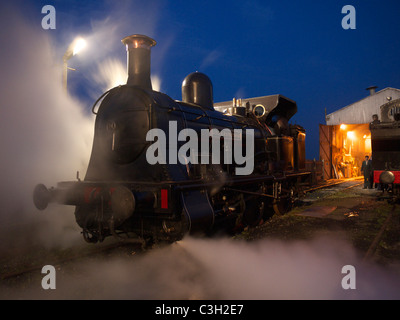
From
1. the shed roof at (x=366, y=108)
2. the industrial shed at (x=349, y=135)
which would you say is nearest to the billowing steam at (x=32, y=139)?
the industrial shed at (x=349, y=135)

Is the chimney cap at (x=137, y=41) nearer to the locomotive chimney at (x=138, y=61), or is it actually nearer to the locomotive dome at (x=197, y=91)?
the locomotive chimney at (x=138, y=61)

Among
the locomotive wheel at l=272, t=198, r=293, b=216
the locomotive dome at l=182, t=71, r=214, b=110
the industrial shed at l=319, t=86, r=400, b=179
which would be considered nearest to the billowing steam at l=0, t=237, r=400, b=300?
the locomotive wheel at l=272, t=198, r=293, b=216

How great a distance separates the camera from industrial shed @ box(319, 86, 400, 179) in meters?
21.0

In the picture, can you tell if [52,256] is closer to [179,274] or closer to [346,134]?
[179,274]

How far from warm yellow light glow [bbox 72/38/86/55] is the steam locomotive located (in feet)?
14.1

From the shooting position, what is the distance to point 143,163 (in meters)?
4.32

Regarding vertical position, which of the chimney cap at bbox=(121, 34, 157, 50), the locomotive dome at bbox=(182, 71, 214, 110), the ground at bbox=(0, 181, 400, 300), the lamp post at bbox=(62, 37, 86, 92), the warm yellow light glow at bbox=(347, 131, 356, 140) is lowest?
the ground at bbox=(0, 181, 400, 300)

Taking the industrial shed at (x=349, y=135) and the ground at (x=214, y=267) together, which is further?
the industrial shed at (x=349, y=135)

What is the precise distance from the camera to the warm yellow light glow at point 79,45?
852 centimetres

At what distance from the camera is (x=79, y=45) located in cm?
859

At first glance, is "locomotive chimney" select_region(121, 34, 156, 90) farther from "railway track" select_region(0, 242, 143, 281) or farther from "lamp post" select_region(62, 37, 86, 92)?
"lamp post" select_region(62, 37, 86, 92)

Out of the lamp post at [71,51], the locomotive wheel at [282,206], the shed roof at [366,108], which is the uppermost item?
the shed roof at [366,108]

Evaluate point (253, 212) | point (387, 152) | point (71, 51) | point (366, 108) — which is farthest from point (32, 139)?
point (366, 108)

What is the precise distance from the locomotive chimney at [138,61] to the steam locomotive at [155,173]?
2 centimetres
